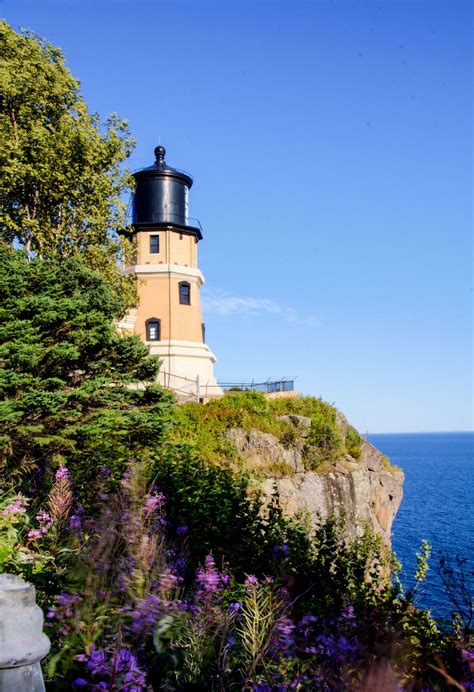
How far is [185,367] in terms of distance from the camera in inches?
1200

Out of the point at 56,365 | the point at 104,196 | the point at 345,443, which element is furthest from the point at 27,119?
the point at 345,443

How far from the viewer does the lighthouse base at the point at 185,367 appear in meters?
29.5

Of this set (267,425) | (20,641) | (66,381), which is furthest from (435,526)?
(20,641)

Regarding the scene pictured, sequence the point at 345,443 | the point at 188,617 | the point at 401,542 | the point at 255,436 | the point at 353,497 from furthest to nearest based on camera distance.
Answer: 1. the point at 401,542
2. the point at 345,443
3. the point at 353,497
4. the point at 255,436
5. the point at 188,617

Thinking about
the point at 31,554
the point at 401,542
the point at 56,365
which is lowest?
the point at 401,542

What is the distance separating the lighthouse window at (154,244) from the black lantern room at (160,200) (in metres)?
0.67

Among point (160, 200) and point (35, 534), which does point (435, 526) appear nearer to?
point (160, 200)

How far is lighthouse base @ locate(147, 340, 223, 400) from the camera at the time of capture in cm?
2947

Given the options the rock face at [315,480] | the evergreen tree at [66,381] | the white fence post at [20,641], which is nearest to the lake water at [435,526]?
the rock face at [315,480]

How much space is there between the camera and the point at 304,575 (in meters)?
Answer: 6.50

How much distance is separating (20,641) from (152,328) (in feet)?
97.9

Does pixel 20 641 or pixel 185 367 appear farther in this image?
pixel 185 367

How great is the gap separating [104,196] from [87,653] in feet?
70.2

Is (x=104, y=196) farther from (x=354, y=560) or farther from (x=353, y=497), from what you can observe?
(x=354, y=560)
